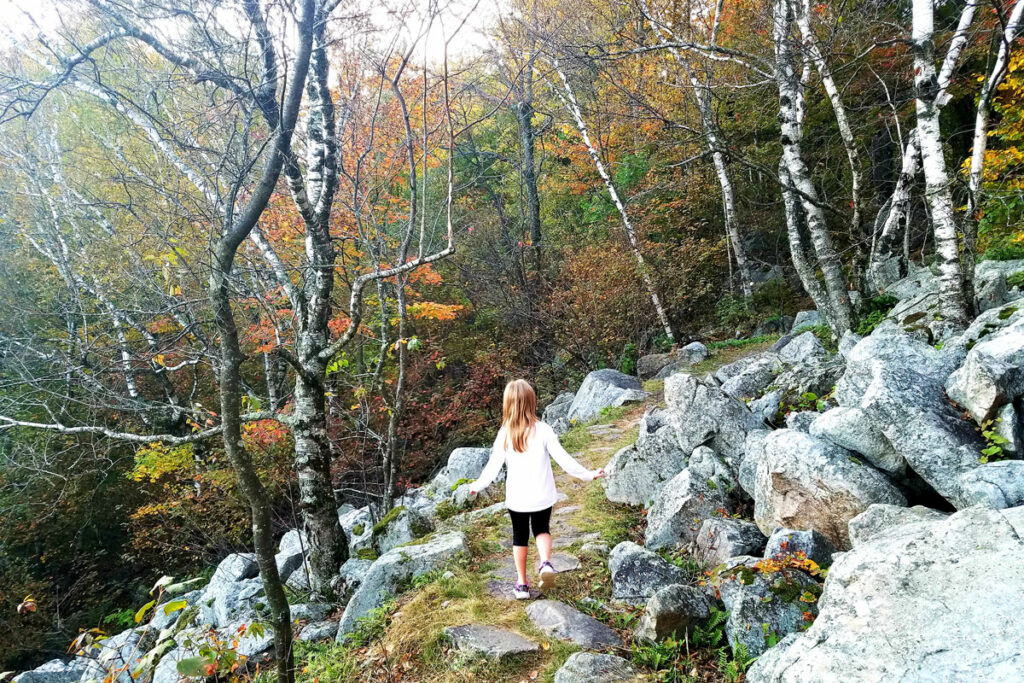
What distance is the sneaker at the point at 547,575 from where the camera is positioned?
12.8 feet

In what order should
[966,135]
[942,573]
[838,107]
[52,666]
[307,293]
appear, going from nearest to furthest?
[942,573], [307,293], [52,666], [838,107], [966,135]

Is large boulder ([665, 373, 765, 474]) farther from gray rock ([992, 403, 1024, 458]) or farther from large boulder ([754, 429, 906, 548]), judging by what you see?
gray rock ([992, 403, 1024, 458])

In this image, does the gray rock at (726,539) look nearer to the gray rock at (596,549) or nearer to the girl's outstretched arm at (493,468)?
the gray rock at (596,549)

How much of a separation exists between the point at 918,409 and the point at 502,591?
3.07 meters

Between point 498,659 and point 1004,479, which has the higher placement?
point 1004,479

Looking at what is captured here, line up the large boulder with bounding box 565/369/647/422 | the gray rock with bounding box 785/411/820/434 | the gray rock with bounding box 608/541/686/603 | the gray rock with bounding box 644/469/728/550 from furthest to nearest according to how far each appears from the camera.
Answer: the large boulder with bounding box 565/369/647/422, the gray rock with bounding box 785/411/820/434, the gray rock with bounding box 644/469/728/550, the gray rock with bounding box 608/541/686/603

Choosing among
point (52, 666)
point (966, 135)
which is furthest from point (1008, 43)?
point (52, 666)

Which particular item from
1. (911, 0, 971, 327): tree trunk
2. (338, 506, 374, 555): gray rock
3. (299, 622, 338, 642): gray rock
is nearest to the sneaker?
(299, 622, 338, 642): gray rock

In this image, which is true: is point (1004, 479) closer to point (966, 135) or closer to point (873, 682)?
point (873, 682)

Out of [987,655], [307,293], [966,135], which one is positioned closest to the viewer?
[987,655]

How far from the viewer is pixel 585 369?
12.7 m

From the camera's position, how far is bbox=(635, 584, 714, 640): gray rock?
312 cm

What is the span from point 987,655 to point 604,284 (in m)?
10.6

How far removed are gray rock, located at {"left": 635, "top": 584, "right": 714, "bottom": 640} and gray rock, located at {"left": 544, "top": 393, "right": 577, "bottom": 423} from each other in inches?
289
